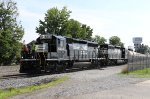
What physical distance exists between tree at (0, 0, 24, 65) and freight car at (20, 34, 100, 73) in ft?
92.1

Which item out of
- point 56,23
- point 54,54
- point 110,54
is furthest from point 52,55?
point 56,23

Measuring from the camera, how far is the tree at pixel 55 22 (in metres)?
79.7

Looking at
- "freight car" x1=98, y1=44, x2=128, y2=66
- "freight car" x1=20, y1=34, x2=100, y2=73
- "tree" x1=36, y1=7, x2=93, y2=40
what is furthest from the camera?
"tree" x1=36, y1=7, x2=93, y2=40

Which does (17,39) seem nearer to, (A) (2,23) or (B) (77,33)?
(A) (2,23)

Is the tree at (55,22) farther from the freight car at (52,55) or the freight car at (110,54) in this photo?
the freight car at (52,55)

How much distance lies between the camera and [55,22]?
264 feet

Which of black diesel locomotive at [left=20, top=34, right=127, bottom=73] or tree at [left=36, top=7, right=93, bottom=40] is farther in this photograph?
tree at [left=36, top=7, right=93, bottom=40]

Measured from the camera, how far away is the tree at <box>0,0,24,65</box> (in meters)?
65.5

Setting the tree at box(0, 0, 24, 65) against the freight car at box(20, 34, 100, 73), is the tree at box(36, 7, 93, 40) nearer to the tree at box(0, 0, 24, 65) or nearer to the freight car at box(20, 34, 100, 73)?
the tree at box(0, 0, 24, 65)

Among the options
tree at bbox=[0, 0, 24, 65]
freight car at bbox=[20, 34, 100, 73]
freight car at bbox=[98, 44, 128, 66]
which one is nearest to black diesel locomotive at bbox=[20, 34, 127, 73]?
freight car at bbox=[20, 34, 100, 73]

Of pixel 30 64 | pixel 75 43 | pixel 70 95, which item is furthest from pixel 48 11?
pixel 70 95

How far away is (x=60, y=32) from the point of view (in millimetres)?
79562

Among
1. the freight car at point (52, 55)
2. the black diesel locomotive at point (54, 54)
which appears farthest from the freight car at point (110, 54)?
the freight car at point (52, 55)

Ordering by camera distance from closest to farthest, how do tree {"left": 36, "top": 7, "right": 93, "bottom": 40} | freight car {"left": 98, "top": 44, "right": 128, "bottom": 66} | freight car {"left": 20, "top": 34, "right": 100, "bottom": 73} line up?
freight car {"left": 20, "top": 34, "right": 100, "bottom": 73} < freight car {"left": 98, "top": 44, "right": 128, "bottom": 66} < tree {"left": 36, "top": 7, "right": 93, "bottom": 40}
